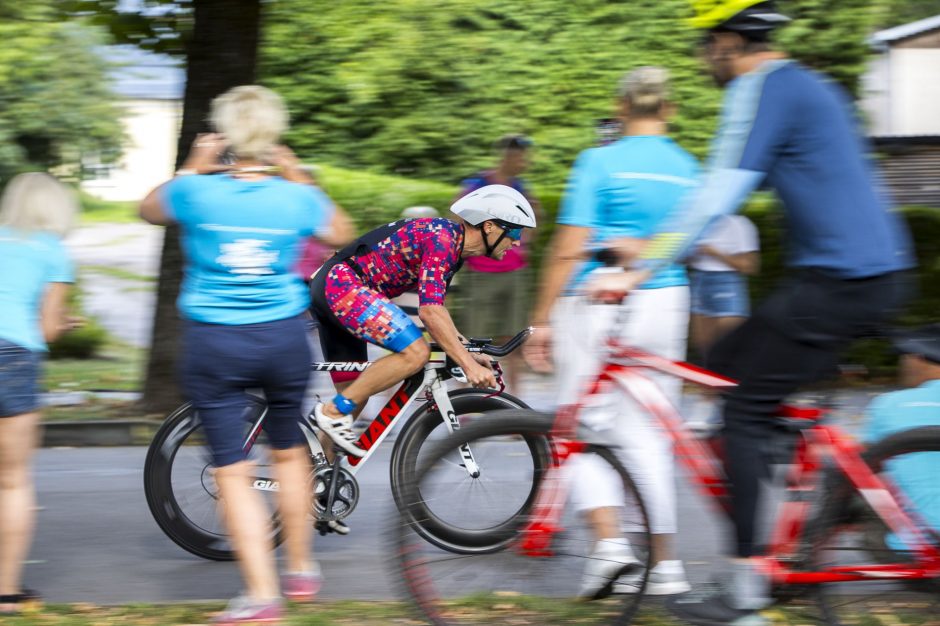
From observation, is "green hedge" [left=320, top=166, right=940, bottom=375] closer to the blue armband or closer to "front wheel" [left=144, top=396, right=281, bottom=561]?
the blue armband

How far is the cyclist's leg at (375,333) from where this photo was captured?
5.54m

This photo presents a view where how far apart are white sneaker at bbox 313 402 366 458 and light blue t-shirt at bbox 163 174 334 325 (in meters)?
1.09

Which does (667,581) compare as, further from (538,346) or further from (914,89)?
(914,89)

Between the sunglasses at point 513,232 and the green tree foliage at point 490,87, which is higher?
the sunglasses at point 513,232

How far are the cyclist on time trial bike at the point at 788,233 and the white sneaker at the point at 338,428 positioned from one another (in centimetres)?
180

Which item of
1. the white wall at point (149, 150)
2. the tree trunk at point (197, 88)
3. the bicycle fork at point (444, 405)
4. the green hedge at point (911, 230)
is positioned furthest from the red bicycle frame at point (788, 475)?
the white wall at point (149, 150)

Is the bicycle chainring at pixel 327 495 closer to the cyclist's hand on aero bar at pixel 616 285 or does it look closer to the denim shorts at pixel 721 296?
the cyclist's hand on aero bar at pixel 616 285

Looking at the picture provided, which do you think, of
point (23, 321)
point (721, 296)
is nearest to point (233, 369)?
point (23, 321)

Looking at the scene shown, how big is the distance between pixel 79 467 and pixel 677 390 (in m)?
4.97

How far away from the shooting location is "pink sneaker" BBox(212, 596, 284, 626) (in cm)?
446

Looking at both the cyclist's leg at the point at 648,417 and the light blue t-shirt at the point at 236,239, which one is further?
the cyclist's leg at the point at 648,417

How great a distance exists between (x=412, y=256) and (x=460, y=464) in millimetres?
1464

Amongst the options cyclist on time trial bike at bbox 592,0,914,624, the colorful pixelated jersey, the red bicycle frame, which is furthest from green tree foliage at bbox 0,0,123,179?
cyclist on time trial bike at bbox 592,0,914,624

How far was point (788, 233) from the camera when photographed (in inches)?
158
